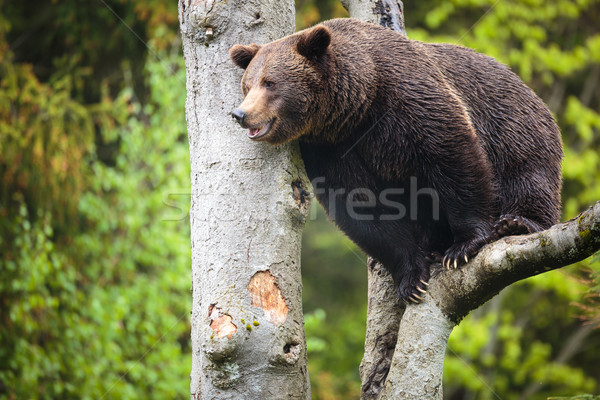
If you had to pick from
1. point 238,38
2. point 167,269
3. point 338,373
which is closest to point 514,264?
point 238,38

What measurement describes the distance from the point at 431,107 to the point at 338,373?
29.5ft

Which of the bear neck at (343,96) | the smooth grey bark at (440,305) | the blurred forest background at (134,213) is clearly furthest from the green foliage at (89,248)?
the bear neck at (343,96)

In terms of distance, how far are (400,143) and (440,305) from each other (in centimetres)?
104

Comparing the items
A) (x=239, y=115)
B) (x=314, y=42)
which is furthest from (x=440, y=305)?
(x=314, y=42)

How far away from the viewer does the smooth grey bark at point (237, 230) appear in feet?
9.71

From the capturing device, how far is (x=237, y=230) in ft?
10.2

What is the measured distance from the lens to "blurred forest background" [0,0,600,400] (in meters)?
6.83

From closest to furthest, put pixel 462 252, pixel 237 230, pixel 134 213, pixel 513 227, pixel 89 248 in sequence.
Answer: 1. pixel 237 230
2. pixel 462 252
3. pixel 513 227
4. pixel 134 213
5. pixel 89 248

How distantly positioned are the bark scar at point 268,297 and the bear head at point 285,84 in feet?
2.53

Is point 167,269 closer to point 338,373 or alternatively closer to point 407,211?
point 407,211

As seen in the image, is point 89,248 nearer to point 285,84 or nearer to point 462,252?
point 285,84

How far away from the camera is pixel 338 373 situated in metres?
11.7

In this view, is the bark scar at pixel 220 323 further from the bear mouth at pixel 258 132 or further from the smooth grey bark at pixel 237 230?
the bear mouth at pixel 258 132

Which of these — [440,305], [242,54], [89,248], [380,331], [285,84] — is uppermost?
[242,54]
